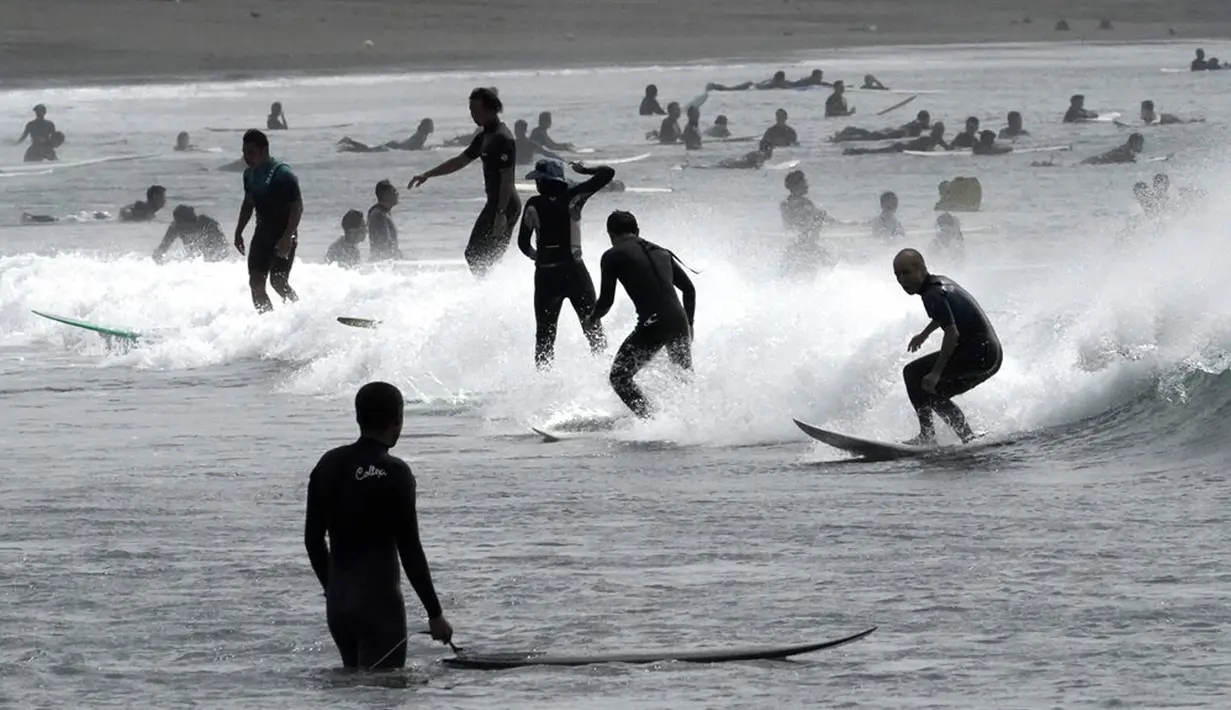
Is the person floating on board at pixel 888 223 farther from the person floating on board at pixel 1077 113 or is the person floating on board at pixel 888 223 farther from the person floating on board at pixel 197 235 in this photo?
the person floating on board at pixel 1077 113

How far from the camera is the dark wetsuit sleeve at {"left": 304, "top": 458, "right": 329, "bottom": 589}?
8.14m

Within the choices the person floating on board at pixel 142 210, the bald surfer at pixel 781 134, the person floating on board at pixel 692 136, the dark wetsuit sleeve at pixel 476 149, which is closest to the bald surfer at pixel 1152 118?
the bald surfer at pixel 781 134

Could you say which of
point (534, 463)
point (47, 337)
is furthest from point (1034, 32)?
point (534, 463)

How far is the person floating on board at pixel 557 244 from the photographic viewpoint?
1469 centimetres

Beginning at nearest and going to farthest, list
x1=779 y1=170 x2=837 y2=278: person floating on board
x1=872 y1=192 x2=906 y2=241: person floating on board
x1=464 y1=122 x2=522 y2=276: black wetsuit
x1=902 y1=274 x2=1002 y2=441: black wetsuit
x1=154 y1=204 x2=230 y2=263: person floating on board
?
x1=902 y1=274 x2=1002 y2=441: black wetsuit, x1=464 y1=122 x2=522 y2=276: black wetsuit, x1=779 y1=170 x2=837 y2=278: person floating on board, x1=154 y1=204 x2=230 y2=263: person floating on board, x1=872 y1=192 x2=906 y2=241: person floating on board

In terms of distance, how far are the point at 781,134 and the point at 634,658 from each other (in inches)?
1466

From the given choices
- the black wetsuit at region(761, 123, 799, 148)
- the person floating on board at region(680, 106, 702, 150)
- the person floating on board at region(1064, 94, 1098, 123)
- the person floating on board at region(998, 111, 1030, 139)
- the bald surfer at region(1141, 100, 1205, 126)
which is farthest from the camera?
the person floating on board at region(1064, 94, 1098, 123)

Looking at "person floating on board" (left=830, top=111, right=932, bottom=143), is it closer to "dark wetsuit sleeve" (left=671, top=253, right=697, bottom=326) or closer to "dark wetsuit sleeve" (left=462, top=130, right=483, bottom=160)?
"dark wetsuit sleeve" (left=462, top=130, right=483, bottom=160)

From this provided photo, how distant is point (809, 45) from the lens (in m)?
76.2

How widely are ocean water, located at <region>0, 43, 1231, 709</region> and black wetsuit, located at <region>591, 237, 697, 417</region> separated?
16.9 inches

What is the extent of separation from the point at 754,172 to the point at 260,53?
23886 millimetres

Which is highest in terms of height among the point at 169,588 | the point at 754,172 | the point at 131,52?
the point at 131,52

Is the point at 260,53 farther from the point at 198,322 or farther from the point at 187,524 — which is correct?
the point at 187,524

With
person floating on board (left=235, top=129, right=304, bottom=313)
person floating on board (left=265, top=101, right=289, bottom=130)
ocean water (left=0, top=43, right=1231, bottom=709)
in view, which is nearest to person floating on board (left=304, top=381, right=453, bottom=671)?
ocean water (left=0, top=43, right=1231, bottom=709)
